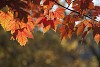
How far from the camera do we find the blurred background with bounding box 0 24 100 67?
1258cm

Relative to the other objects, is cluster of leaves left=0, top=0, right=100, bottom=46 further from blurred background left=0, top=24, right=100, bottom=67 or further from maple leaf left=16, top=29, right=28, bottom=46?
blurred background left=0, top=24, right=100, bottom=67

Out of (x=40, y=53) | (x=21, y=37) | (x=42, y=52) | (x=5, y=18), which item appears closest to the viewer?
(x=5, y=18)

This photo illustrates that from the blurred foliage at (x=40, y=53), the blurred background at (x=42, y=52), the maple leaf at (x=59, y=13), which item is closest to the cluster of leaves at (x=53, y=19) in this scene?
the maple leaf at (x=59, y=13)

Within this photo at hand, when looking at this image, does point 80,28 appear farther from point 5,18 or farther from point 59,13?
point 5,18

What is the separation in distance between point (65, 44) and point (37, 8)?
1232 centimetres

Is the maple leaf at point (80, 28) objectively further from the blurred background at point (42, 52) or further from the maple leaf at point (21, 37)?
the blurred background at point (42, 52)

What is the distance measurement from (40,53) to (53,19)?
445 inches

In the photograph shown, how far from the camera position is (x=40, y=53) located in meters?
13.6

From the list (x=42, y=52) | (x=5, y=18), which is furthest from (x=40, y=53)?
(x=5, y=18)

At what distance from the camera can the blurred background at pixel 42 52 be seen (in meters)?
12.6

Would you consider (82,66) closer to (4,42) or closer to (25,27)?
(4,42)

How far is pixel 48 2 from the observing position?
7.36ft

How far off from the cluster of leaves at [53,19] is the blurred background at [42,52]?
382 inches

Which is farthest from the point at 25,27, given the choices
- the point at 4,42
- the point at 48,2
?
the point at 4,42
